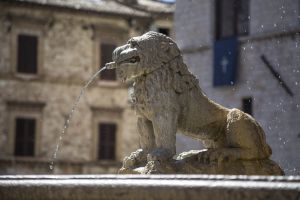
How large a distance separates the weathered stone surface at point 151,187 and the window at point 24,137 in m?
24.2

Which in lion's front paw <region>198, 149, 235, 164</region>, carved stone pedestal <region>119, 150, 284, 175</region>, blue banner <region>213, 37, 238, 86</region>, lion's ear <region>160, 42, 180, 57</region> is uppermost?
blue banner <region>213, 37, 238, 86</region>

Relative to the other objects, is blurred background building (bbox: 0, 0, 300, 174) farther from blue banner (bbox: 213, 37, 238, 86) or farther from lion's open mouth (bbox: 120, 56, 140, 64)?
lion's open mouth (bbox: 120, 56, 140, 64)

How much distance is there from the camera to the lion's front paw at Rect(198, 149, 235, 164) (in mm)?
5816

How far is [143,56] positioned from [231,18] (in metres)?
11.7

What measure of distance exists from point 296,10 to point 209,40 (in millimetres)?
3370

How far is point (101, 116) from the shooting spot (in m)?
30.0

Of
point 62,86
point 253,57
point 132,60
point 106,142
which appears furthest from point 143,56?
point 62,86

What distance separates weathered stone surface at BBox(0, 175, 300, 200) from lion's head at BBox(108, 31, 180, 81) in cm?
199

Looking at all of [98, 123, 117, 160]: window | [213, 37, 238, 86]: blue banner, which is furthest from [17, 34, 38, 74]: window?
[213, 37, 238, 86]: blue banner

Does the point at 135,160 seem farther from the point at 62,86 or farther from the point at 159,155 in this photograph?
the point at 62,86

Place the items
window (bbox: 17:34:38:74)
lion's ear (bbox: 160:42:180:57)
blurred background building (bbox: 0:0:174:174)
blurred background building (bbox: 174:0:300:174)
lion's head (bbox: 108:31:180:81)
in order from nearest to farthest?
lion's head (bbox: 108:31:180:81) → lion's ear (bbox: 160:42:180:57) → blurred background building (bbox: 174:0:300:174) → blurred background building (bbox: 0:0:174:174) → window (bbox: 17:34:38:74)

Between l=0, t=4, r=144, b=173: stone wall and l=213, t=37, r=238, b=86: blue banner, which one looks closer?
l=213, t=37, r=238, b=86: blue banner

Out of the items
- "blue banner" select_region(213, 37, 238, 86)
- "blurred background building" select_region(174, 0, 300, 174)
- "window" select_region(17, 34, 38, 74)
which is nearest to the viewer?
"blurred background building" select_region(174, 0, 300, 174)

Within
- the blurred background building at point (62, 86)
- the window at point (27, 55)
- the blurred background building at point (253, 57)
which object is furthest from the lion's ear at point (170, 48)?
the window at point (27, 55)
